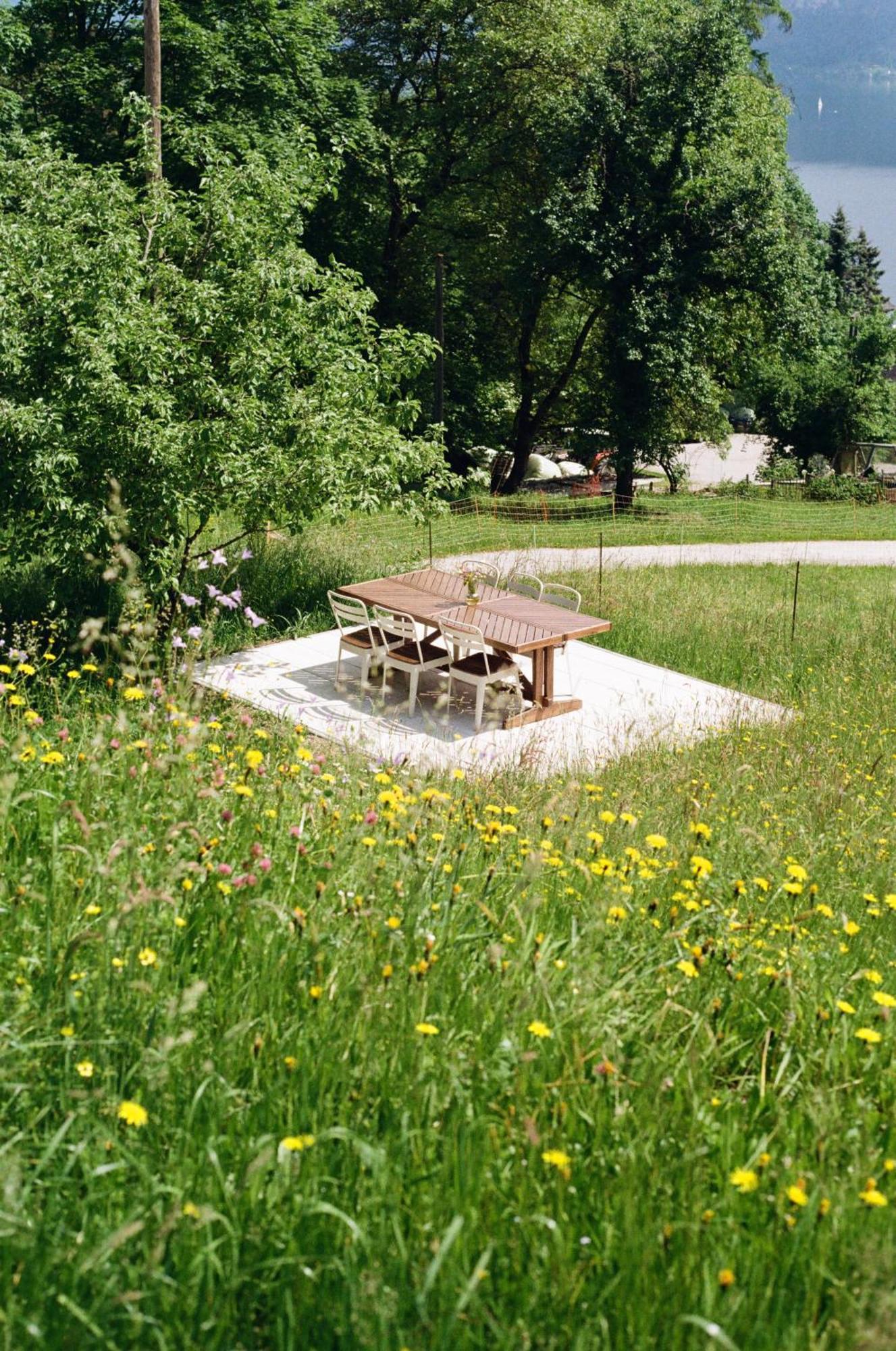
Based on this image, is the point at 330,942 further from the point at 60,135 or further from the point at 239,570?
the point at 60,135

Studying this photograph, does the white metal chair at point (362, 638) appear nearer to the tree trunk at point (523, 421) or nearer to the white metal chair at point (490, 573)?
the white metal chair at point (490, 573)

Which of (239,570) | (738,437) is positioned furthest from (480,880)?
(738,437)

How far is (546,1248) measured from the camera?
6.81ft

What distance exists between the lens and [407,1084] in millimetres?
2486

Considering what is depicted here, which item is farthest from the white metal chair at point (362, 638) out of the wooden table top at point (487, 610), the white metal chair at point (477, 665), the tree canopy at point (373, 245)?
the tree canopy at point (373, 245)

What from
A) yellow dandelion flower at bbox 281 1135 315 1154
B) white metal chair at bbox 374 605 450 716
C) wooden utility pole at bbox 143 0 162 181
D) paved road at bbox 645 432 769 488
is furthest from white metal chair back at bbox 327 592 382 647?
paved road at bbox 645 432 769 488

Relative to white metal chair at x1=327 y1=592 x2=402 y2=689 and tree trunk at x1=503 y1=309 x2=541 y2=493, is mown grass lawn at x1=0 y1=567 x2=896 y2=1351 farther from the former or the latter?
tree trunk at x1=503 y1=309 x2=541 y2=493

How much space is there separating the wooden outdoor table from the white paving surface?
0.86ft

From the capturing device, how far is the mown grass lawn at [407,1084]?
1.98 m

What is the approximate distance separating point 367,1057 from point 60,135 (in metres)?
25.6

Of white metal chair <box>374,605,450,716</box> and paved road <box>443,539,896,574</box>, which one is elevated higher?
paved road <box>443,539,896,574</box>

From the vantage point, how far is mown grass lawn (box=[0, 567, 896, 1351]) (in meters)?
1.98

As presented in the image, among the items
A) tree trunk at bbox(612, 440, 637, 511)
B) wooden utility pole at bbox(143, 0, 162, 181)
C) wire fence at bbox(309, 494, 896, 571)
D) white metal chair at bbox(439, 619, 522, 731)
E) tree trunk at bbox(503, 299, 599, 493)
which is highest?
wooden utility pole at bbox(143, 0, 162, 181)

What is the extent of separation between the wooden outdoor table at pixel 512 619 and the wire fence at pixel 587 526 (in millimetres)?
1807
